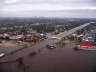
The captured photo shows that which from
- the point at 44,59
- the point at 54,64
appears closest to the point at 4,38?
the point at 44,59

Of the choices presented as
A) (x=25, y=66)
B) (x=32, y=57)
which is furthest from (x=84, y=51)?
(x=25, y=66)

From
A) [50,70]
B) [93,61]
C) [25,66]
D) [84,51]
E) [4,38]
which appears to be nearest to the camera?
[50,70]

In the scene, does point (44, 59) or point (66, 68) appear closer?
point (66, 68)

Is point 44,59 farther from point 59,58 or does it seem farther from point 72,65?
point 72,65

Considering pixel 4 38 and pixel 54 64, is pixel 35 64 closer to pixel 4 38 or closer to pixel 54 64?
pixel 54 64

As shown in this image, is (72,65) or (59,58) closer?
(72,65)

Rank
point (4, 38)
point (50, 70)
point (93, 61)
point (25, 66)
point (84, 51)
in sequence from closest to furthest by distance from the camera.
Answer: point (50, 70) → point (25, 66) → point (93, 61) → point (84, 51) → point (4, 38)
